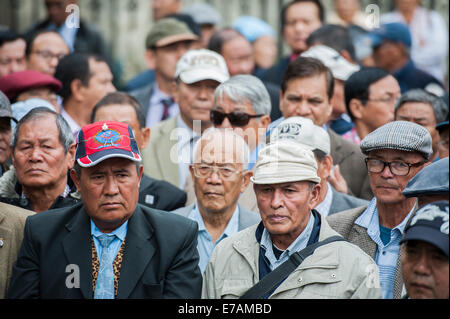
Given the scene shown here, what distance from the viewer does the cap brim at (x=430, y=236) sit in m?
4.40

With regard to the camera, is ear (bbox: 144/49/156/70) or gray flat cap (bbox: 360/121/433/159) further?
ear (bbox: 144/49/156/70)

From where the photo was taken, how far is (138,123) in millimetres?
7836

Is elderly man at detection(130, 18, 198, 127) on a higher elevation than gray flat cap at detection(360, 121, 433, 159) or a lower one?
higher

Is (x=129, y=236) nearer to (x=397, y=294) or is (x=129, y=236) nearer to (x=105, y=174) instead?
(x=105, y=174)

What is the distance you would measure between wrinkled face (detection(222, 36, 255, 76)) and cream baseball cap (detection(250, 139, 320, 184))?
4.81 metres

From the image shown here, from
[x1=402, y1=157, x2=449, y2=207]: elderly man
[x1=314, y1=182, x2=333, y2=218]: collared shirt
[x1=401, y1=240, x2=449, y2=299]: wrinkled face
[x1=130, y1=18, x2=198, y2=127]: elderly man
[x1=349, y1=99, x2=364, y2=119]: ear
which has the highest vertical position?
[x1=130, y1=18, x2=198, y2=127]: elderly man

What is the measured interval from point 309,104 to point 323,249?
282 centimetres

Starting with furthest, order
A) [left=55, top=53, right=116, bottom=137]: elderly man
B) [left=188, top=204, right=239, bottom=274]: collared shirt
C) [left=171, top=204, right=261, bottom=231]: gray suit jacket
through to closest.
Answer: [left=55, top=53, right=116, bottom=137]: elderly man, [left=171, top=204, right=261, bottom=231]: gray suit jacket, [left=188, top=204, right=239, bottom=274]: collared shirt

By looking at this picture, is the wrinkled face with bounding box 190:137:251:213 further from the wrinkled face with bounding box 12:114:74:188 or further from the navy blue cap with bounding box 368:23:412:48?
the navy blue cap with bounding box 368:23:412:48

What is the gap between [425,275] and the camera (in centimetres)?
459

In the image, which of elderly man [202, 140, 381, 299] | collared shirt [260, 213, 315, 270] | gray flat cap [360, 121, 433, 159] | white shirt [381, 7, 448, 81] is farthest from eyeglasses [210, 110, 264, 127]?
white shirt [381, 7, 448, 81]

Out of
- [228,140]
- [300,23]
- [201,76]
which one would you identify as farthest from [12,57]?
[228,140]

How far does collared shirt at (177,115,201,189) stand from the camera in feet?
26.2

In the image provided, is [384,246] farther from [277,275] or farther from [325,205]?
[277,275]
